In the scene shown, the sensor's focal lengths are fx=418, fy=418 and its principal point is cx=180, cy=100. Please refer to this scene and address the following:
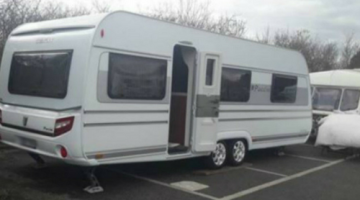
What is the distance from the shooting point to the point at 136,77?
6.73 metres

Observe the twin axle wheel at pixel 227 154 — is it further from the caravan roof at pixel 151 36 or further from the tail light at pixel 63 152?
the tail light at pixel 63 152

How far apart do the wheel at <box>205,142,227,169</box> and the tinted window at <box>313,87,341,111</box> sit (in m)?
7.32

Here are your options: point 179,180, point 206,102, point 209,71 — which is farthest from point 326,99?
point 179,180

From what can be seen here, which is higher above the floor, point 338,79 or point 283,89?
point 338,79

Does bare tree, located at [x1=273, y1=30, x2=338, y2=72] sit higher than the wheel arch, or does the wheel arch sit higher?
bare tree, located at [x1=273, y1=30, x2=338, y2=72]

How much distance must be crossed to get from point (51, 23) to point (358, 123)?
8.47m

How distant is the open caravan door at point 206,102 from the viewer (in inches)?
312

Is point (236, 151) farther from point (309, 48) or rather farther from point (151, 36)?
point (309, 48)

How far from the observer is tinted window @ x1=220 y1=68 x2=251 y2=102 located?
8.61 m

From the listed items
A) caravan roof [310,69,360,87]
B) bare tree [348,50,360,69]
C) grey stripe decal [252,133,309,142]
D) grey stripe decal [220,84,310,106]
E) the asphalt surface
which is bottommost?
the asphalt surface

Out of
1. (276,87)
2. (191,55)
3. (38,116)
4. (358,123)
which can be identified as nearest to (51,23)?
(38,116)

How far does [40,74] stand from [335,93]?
11254 millimetres

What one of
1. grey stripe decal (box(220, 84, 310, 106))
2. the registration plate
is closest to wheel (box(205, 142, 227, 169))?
grey stripe decal (box(220, 84, 310, 106))

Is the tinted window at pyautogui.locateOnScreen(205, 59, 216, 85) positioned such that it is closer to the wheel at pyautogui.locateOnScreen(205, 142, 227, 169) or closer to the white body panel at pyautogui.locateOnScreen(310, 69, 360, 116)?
the wheel at pyautogui.locateOnScreen(205, 142, 227, 169)
